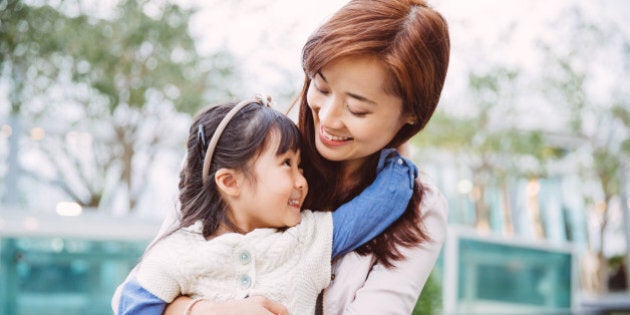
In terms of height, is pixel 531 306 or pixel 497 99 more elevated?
Result: pixel 497 99

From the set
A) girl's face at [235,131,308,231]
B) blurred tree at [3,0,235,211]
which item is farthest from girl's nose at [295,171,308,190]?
blurred tree at [3,0,235,211]

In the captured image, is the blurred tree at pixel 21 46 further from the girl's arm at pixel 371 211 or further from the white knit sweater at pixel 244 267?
the girl's arm at pixel 371 211

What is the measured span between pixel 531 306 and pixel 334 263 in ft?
26.0

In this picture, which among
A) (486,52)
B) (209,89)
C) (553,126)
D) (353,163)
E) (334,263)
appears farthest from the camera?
(553,126)

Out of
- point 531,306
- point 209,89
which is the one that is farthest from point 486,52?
point 209,89

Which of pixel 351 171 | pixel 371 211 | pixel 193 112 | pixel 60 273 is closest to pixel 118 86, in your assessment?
pixel 193 112

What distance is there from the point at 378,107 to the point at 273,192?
0.30m

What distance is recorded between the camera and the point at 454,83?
11.1 m

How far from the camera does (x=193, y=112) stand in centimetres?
761

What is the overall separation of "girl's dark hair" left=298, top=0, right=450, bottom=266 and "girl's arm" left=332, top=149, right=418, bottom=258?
0.15 ft

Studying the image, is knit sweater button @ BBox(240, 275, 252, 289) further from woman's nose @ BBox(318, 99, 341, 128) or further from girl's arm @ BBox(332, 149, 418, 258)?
woman's nose @ BBox(318, 99, 341, 128)

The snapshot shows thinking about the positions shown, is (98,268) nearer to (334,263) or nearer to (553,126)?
(334,263)

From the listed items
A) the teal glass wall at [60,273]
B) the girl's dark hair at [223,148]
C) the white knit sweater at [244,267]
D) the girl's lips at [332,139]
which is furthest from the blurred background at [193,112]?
the girl's lips at [332,139]

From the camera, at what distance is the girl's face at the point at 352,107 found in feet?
4.92
